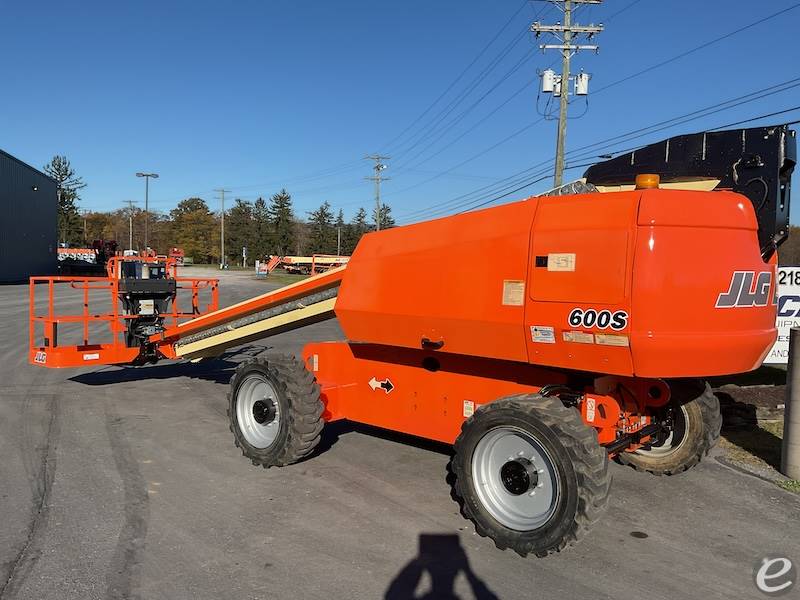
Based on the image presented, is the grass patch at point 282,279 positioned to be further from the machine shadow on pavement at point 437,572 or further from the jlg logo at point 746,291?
the jlg logo at point 746,291

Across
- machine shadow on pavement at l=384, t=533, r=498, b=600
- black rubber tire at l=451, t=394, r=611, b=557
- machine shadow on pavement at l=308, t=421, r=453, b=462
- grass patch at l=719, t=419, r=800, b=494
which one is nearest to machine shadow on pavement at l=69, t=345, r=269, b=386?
machine shadow on pavement at l=308, t=421, r=453, b=462

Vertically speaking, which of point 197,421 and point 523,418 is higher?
point 523,418

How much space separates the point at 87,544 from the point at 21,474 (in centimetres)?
195

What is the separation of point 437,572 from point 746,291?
2766 millimetres

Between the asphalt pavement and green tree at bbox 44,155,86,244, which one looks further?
green tree at bbox 44,155,86,244

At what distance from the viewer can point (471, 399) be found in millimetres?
5062

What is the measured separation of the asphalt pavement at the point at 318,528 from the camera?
381cm

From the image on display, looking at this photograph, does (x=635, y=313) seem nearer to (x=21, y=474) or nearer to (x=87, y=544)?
(x=87, y=544)

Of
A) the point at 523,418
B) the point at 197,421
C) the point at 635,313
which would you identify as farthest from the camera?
the point at 197,421

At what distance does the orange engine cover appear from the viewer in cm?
382

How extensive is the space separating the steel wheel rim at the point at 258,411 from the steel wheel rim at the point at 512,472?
2.24 metres

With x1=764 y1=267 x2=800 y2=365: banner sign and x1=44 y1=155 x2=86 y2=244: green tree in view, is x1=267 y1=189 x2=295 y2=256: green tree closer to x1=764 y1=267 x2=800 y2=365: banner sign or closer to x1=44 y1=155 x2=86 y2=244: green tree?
x1=44 y1=155 x2=86 y2=244: green tree

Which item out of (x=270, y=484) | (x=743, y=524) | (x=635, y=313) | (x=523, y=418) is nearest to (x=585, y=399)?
(x=523, y=418)

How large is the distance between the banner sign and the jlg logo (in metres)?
5.48
